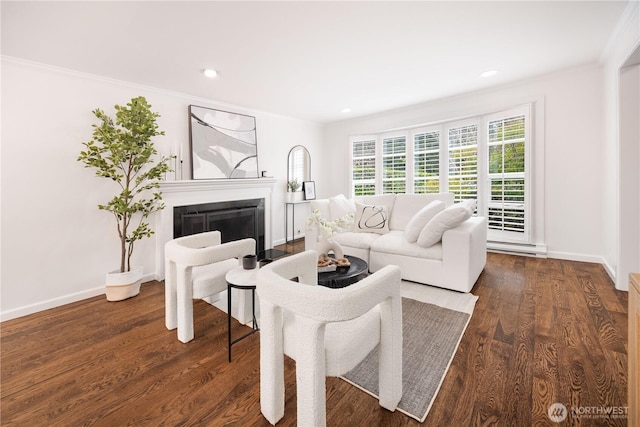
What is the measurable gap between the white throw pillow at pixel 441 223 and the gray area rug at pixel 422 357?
0.72 meters

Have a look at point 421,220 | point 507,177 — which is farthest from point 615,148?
point 421,220

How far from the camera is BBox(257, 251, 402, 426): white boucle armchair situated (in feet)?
3.55

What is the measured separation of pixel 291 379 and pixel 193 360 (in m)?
0.69

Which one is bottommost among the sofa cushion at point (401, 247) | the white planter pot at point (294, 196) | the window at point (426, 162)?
the sofa cushion at point (401, 247)

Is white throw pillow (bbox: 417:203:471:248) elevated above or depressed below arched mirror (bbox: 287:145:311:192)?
below

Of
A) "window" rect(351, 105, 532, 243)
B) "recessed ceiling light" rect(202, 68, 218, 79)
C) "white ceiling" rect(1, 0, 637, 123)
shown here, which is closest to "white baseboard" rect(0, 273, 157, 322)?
"white ceiling" rect(1, 0, 637, 123)

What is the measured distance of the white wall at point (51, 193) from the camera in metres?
2.49

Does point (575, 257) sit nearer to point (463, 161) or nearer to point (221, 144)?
point (463, 161)

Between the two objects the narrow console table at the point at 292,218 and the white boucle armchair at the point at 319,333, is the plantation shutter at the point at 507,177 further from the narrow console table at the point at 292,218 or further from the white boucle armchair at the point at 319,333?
the white boucle armchair at the point at 319,333

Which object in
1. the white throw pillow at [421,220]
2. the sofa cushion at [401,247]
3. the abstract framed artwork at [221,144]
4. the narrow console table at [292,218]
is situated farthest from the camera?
the narrow console table at [292,218]

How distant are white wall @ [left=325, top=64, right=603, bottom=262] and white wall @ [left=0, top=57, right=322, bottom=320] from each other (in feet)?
16.9

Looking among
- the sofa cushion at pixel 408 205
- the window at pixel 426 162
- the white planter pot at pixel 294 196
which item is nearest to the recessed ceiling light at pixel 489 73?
the window at pixel 426 162

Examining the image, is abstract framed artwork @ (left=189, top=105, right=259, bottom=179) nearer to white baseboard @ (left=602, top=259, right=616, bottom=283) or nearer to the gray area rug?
the gray area rug

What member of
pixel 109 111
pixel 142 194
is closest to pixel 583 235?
pixel 142 194
